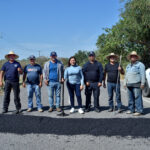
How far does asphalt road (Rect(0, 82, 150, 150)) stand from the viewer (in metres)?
3.87

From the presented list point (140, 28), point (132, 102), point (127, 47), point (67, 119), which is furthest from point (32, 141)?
point (127, 47)

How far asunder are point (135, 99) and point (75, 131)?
8.11 feet

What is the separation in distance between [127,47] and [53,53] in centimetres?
2101

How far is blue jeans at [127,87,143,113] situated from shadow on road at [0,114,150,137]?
61 cm

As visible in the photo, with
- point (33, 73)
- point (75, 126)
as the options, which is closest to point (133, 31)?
point (33, 73)

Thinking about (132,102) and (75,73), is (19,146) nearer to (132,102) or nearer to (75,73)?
(75,73)

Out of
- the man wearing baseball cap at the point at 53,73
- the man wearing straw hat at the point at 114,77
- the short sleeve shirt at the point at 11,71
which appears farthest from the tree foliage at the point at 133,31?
the short sleeve shirt at the point at 11,71

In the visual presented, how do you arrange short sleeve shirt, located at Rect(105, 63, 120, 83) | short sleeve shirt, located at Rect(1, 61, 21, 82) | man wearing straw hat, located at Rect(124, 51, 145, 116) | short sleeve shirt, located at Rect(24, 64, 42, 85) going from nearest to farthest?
man wearing straw hat, located at Rect(124, 51, 145, 116) → short sleeve shirt, located at Rect(1, 61, 21, 82) → short sleeve shirt, located at Rect(105, 63, 120, 83) → short sleeve shirt, located at Rect(24, 64, 42, 85)

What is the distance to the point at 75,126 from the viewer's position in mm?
4980

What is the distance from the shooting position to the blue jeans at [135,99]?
6085mm

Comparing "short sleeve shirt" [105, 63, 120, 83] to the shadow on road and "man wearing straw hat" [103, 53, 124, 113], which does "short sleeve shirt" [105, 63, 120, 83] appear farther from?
the shadow on road

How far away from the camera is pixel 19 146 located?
383 centimetres

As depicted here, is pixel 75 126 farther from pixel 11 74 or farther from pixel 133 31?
pixel 133 31

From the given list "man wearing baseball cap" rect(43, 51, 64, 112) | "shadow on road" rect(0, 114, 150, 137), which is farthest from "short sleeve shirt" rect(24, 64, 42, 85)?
"shadow on road" rect(0, 114, 150, 137)
